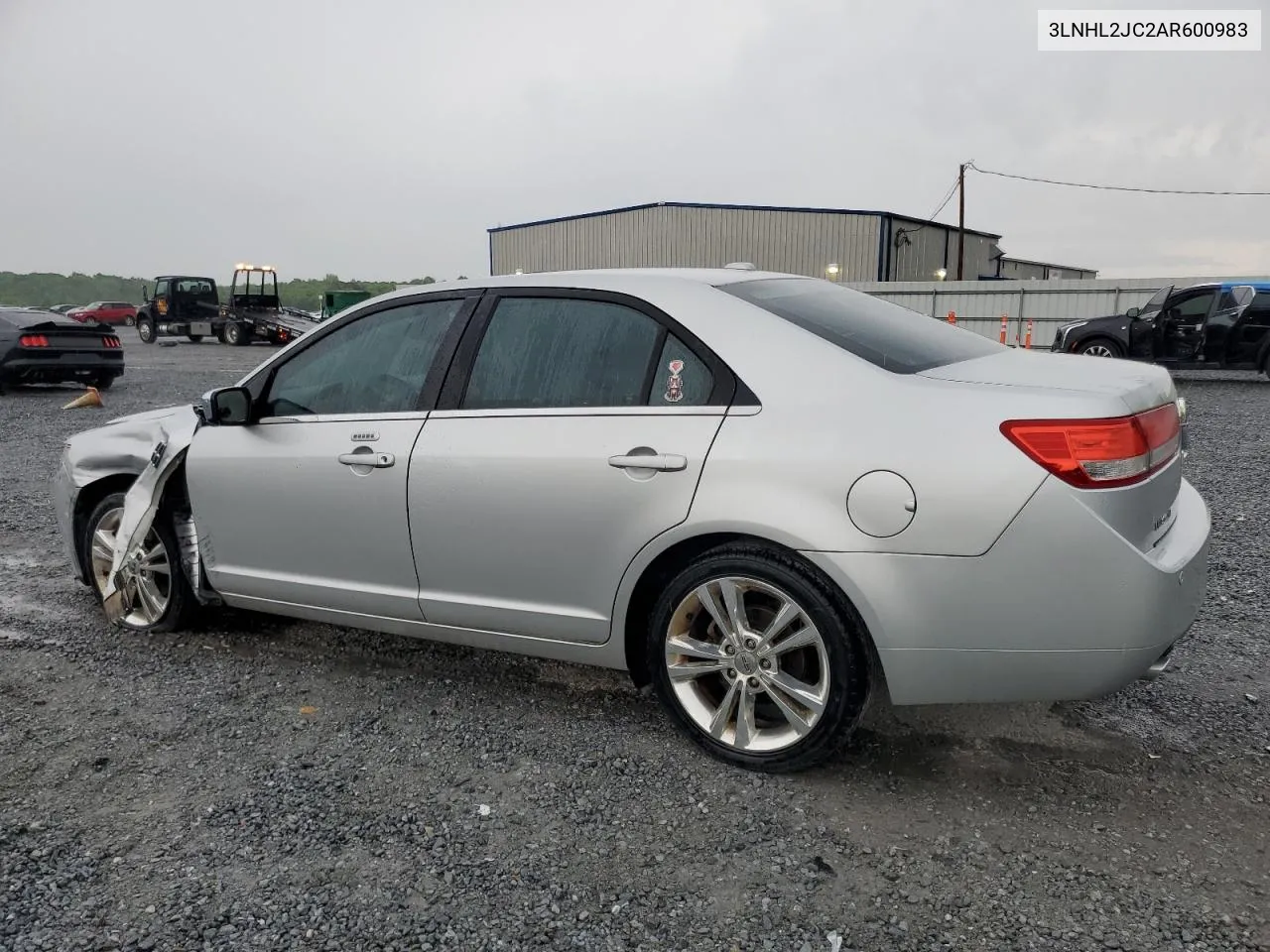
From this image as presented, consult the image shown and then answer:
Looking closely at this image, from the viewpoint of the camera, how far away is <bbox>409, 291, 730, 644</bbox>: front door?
2.91m

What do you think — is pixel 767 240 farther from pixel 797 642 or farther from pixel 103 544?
pixel 797 642

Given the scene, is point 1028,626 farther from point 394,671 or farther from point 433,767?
point 394,671

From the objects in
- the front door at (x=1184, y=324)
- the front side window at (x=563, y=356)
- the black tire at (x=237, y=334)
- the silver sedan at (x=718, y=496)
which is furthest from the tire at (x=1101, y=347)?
the black tire at (x=237, y=334)

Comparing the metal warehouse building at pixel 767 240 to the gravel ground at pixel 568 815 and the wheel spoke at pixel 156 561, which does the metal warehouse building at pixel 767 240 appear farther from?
the gravel ground at pixel 568 815

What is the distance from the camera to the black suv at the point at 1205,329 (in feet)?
45.7

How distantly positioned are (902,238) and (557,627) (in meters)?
34.3

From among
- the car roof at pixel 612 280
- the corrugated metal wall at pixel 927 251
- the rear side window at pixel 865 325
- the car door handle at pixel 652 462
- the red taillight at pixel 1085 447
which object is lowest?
the car door handle at pixel 652 462

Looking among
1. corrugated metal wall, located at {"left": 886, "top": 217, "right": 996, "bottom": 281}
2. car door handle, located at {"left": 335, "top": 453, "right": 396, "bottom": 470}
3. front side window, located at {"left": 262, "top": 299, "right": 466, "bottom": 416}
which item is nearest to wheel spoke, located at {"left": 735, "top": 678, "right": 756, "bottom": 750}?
car door handle, located at {"left": 335, "top": 453, "right": 396, "bottom": 470}

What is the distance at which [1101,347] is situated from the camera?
50.4 feet

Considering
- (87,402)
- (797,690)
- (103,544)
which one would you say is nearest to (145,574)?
(103,544)

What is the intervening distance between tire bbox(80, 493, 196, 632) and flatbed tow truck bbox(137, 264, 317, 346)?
24.6m

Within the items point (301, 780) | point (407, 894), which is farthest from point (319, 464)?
point (407, 894)

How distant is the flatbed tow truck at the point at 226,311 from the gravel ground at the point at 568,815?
2592cm

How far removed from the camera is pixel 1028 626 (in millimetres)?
2508
